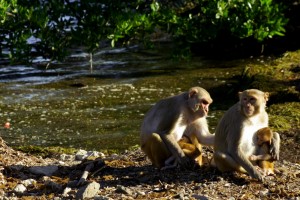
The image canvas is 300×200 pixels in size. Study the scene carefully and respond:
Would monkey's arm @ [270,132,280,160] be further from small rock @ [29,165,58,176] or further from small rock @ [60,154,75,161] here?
small rock @ [60,154,75,161]

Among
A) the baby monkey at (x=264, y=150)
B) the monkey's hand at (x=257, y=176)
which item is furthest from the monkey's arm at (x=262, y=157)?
the monkey's hand at (x=257, y=176)

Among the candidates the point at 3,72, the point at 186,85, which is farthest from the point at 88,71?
the point at 186,85

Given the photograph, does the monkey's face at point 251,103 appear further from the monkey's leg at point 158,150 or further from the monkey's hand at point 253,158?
the monkey's leg at point 158,150

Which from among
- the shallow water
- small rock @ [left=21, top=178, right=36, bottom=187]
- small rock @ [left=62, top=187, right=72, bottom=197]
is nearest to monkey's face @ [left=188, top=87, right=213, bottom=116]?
small rock @ [left=62, top=187, right=72, bottom=197]

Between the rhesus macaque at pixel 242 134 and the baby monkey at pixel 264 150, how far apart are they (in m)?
0.05

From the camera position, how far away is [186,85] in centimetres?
1495

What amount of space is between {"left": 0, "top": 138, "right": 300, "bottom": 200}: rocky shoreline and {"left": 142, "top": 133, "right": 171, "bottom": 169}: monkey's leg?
0.40 feet

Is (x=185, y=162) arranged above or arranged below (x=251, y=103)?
below

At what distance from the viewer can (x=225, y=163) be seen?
7168mm

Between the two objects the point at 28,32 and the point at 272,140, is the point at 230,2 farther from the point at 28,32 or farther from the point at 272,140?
the point at 272,140

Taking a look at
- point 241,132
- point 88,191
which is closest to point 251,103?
point 241,132

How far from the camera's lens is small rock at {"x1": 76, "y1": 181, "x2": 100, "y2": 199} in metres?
6.58

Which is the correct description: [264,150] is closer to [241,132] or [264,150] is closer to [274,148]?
[274,148]

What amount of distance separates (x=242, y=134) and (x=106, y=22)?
19.8 ft
